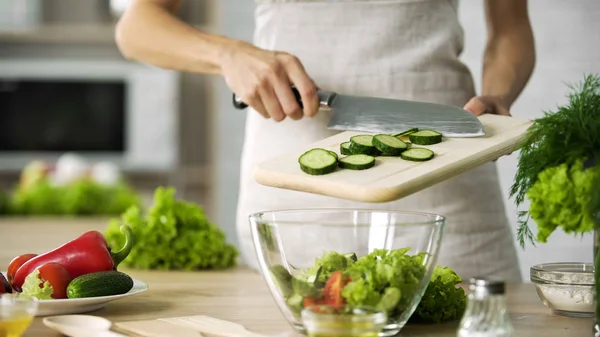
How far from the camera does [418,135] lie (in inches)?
50.4

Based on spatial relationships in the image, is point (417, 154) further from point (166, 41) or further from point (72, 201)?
point (72, 201)

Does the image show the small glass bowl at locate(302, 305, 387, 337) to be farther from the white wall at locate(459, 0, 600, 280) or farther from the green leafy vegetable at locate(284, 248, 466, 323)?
the white wall at locate(459, 0, 600, 280)

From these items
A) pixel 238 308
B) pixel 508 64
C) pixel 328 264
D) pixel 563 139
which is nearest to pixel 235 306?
pixel 238 308

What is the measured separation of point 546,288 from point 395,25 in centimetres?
73

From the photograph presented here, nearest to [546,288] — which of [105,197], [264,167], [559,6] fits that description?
[264,167]

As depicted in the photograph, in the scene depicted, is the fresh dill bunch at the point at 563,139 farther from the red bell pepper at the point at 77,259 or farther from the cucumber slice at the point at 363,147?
the red bell pepper at the point at 77,259

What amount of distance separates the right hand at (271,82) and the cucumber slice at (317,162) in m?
0.29

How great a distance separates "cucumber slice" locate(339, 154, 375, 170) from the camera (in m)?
1.16

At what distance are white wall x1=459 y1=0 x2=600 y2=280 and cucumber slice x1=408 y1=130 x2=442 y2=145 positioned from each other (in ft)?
5.83

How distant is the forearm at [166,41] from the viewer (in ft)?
5.23

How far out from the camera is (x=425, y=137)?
1274mm

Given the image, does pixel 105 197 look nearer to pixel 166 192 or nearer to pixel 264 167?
pixel 166 192

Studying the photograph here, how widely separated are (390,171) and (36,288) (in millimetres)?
491

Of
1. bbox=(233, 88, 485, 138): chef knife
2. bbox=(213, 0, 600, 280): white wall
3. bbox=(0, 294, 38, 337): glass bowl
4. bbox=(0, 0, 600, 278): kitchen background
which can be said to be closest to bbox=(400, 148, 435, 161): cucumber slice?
bbox=(233, 88, 485, 138): chef knife
